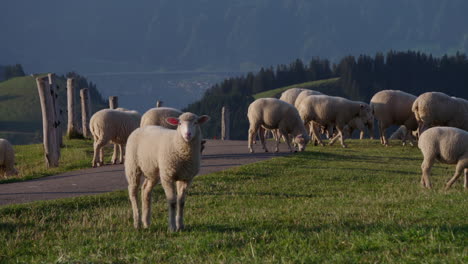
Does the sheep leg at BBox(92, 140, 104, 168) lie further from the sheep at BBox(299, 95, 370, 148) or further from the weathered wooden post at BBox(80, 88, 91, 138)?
the weathered wooden post at BBox(80, 88, 91, 138)

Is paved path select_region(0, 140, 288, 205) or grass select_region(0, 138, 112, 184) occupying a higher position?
paved path select_region(0, 140, 288, 205)

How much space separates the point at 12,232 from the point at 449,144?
917 cm

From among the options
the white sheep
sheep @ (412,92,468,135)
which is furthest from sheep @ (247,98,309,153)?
sheep @ (412,92,468,135)

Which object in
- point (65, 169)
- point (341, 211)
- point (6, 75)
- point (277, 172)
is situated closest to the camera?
point (341, 211)

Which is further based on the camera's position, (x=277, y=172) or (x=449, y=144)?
(x=277, y=172)

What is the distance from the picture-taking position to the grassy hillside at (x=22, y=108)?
154 meters

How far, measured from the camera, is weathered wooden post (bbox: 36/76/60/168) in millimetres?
20219

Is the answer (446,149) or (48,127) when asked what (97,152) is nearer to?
(48,127)

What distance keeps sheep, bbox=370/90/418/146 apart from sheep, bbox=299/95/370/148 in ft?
7.66

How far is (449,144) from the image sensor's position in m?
13.0

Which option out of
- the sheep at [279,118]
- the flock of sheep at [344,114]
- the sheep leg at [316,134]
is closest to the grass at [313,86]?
the flock of sheep at [344,114]

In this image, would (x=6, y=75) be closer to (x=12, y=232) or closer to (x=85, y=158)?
(x=85, y=158)

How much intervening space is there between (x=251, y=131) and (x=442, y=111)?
352 inches

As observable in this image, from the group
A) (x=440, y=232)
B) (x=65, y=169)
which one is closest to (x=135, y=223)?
(x=440, y=232)
